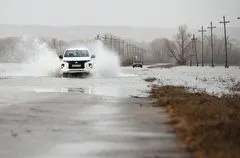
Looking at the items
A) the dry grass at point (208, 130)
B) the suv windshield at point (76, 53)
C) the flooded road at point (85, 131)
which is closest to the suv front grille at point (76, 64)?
the suv windshield at point (76, 53)

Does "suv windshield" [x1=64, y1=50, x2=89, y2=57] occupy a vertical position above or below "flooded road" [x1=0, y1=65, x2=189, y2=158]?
above

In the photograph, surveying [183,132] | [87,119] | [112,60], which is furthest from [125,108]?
[112,60]

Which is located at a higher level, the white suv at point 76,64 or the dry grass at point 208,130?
the white suv at point 76,64

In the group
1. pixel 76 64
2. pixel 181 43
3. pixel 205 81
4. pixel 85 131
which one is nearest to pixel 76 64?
pixel 76 64

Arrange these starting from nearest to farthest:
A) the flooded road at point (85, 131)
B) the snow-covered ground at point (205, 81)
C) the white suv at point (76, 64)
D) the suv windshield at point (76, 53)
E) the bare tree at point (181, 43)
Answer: the flooded road at point (85, 131) < the snow-covered ground at point (205, 81) < the white suv at point (76, 64) < the suv windshield at point (76, 53) < the bare tree at point (181, 43)

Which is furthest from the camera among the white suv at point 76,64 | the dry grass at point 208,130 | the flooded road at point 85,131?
the white suv at point 76,64

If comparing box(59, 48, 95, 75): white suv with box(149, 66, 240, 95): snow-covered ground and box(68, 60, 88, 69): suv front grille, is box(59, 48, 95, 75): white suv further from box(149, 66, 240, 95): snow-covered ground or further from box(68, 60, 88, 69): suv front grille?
box(149, 66, 240, 95): snow-covered ground

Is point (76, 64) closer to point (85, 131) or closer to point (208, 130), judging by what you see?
point (85, 131)

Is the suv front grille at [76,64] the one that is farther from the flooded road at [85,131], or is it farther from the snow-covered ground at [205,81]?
the flooded road at [85,131]

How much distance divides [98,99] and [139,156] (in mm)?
9931

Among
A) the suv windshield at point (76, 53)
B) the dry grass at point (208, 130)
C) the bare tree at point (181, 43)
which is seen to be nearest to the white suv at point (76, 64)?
the suv windshield at point (76, 53)

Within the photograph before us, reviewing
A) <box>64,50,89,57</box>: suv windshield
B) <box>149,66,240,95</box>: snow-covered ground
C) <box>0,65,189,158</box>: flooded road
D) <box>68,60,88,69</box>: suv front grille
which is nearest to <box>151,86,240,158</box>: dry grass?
<box>0,65,189,158</box>: flooded road

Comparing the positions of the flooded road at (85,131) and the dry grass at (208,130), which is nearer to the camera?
the dry grass at (208,130)

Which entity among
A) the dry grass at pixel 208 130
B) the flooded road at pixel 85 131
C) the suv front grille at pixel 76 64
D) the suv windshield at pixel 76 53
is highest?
the suv windshield at pixel 76 53
